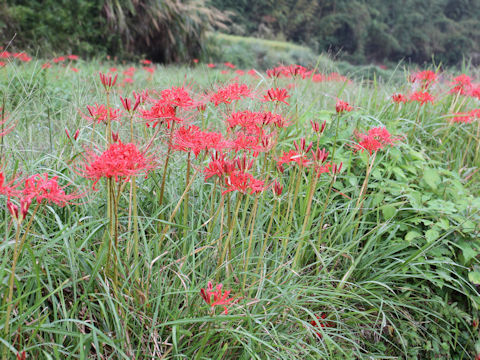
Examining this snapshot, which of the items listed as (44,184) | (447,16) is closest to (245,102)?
(44,184)

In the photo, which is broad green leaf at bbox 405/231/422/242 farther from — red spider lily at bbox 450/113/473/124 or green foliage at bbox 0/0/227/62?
green foliage at bbox 0/0/227/62

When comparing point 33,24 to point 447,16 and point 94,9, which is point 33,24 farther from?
point 447,16

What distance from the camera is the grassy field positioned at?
4.18ft

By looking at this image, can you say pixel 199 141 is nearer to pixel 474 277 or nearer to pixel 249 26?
pixel 474 277

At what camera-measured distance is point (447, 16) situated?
3306 cm

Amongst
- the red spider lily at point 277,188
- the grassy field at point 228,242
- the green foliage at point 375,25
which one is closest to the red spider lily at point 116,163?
the grassy field at point 228,242

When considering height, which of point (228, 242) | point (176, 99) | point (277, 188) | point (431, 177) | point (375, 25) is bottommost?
point (375, 25)

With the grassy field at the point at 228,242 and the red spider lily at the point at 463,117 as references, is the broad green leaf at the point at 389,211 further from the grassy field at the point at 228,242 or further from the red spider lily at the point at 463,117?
the red spider lily at the point at 463,117

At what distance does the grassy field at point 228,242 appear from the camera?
127 centimetres

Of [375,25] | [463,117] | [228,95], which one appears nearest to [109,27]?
[463,117]

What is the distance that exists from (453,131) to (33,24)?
6.79 metres

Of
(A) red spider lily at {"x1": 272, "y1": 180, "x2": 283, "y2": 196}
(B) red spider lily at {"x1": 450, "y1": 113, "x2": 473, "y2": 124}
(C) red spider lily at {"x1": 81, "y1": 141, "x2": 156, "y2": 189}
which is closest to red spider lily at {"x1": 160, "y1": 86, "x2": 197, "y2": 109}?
(C) red spider lily at {"x1": 81, "y1": 141, "x2": 156, "y2": 189}

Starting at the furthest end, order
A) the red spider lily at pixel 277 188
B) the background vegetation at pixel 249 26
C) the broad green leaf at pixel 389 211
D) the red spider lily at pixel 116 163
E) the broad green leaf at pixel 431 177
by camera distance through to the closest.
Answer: the background vegetation at pixel 249 26, the broad green leaf at pixel 431 177, the broad green leaf at pixel 389 211, the red spider lily at pixel 277 188, the red spider lily at pixel 116 163

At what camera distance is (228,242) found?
140 cm
